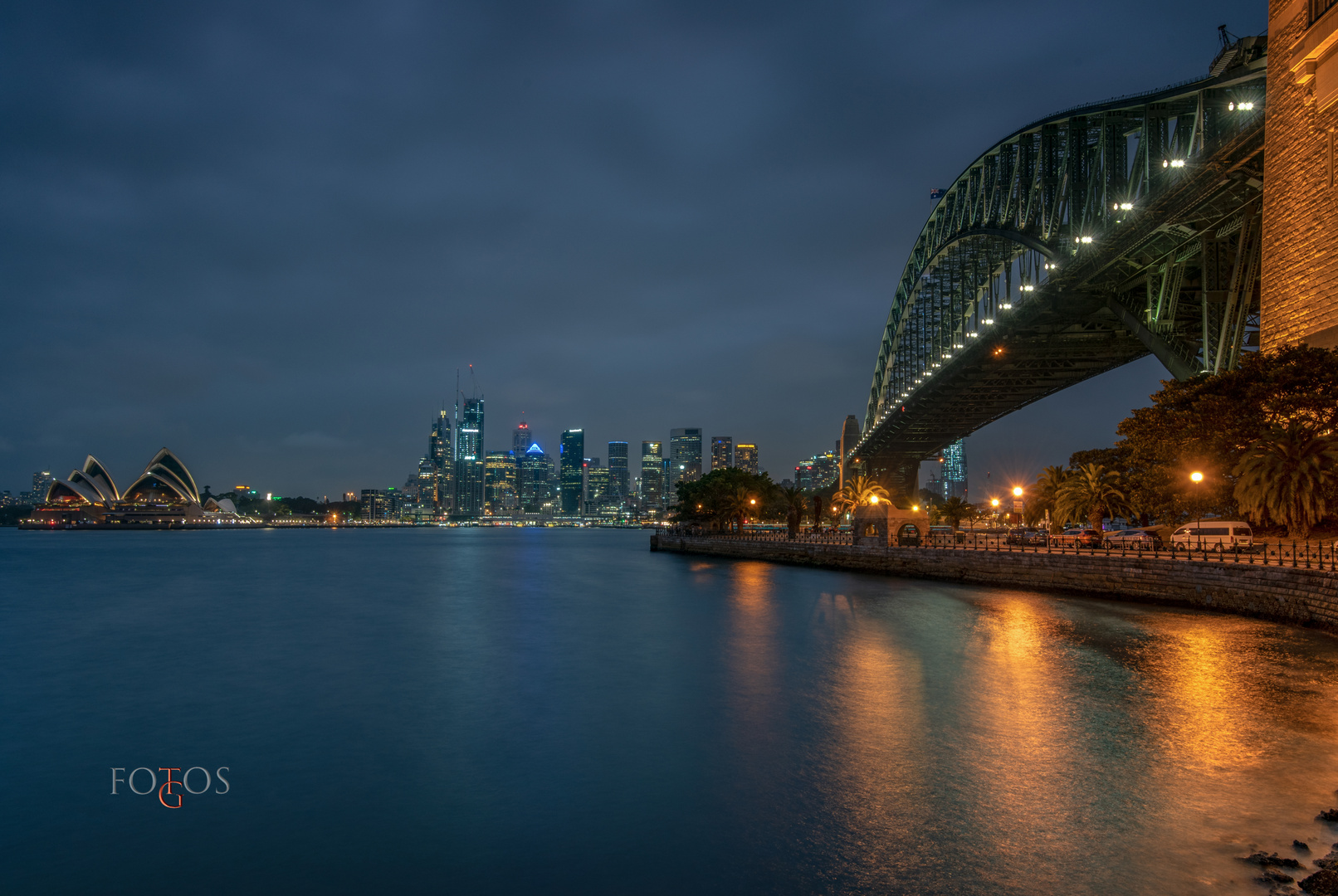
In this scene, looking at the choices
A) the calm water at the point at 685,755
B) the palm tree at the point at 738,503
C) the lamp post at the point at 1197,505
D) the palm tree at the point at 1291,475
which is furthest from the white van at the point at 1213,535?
the palm tree at the point at 738,503

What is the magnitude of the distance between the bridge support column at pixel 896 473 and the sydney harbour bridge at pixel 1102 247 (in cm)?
1882

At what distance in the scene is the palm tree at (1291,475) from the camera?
75.5 feet

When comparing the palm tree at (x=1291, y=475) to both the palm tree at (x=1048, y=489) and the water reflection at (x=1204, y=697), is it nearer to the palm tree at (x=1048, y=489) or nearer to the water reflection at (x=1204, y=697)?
the water reflection at (x=1204, y=697)

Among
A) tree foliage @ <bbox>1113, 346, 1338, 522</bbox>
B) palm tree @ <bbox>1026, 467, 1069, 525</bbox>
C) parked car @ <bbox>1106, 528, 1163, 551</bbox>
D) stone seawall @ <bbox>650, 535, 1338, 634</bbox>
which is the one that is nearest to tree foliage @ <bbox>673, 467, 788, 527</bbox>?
stone seawall @ <bbox>650, 535, 1338, 634</bbox>

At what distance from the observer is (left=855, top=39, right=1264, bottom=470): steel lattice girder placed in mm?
32094

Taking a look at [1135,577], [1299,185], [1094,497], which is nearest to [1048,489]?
[1094,497]

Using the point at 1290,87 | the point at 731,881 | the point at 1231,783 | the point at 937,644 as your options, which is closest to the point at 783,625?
the point at 937,644

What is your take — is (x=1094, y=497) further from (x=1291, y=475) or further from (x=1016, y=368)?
(x=1016, y=368)

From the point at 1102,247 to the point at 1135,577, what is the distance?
1824cm

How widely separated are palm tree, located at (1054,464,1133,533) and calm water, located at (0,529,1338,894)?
16529 millimetres

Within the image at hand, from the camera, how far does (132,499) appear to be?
576 ft

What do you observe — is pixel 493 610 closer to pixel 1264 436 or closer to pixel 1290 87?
pixel 1264 436

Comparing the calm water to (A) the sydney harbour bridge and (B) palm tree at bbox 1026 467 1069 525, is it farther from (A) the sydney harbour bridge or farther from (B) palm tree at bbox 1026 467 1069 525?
(B) palm tree at bbox 1026 467 1069 525

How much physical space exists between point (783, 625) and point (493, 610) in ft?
48.6
